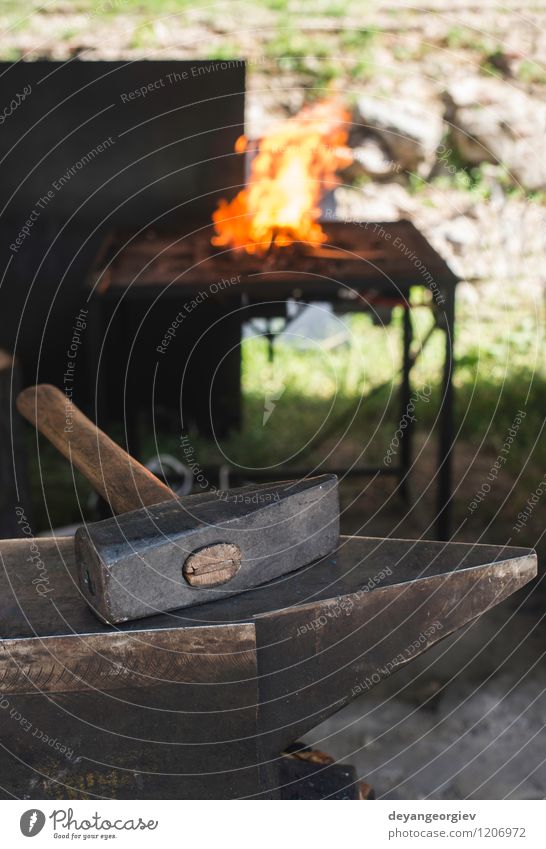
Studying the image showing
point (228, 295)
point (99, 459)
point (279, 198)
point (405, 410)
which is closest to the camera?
point (99, 459)

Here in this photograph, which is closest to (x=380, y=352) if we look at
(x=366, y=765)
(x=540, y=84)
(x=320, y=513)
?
(x=540, y=84)

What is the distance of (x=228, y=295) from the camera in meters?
3.46

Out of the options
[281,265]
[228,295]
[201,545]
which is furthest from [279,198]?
[201,545]

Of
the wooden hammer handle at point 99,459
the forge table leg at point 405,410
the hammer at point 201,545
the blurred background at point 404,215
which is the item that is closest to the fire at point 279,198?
the blurred background at point 404,215

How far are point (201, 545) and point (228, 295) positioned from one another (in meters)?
2.17

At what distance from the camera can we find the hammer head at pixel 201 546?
134 centimetres

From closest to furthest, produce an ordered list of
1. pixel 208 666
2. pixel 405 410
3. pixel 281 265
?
pixel 208 666
pixel 281 265
pixel 405 410

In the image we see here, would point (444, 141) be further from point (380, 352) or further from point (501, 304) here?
point (380, 352)

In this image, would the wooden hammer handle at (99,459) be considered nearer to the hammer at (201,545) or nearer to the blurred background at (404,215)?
the hammer at (201,545)

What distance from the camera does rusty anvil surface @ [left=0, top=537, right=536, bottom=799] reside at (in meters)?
1.34

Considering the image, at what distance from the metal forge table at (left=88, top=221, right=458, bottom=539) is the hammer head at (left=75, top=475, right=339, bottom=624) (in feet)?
4.81

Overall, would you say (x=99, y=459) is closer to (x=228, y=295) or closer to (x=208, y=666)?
(x=208, y=666)

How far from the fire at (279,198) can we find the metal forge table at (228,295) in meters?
0.10

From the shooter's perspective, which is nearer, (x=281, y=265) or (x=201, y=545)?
(x=201, y=545)
